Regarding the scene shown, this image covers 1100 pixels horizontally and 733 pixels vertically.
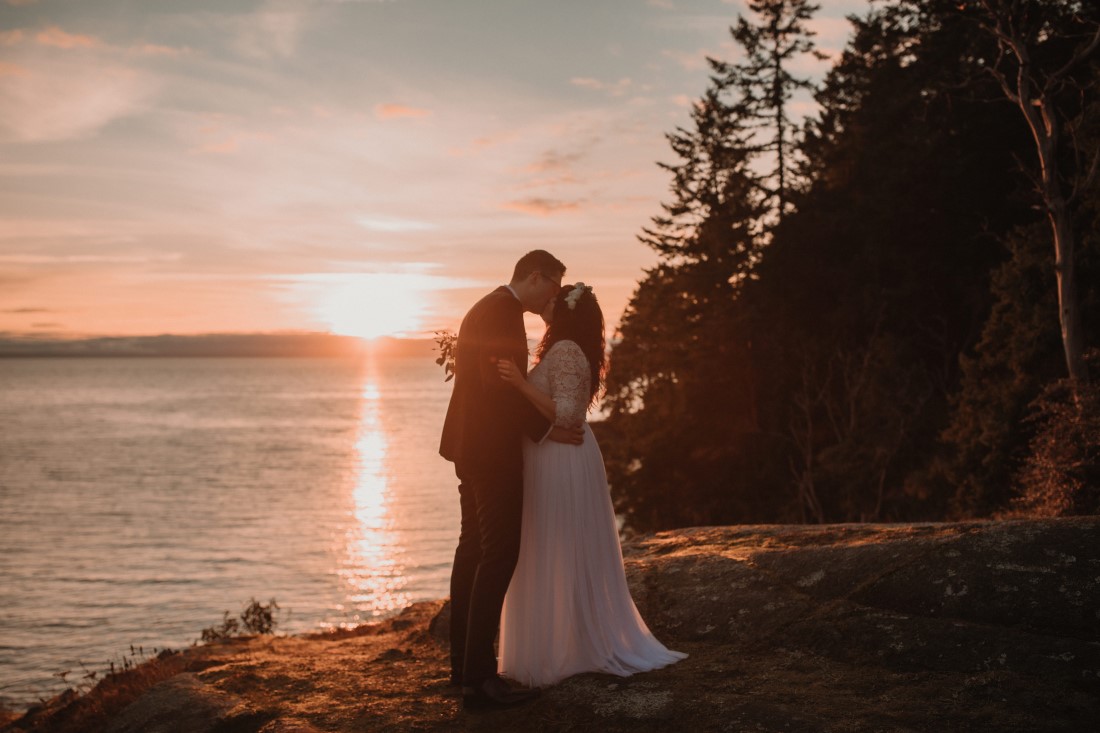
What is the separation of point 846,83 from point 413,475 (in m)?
42.1

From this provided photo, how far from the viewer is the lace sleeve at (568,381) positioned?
18.0 feet

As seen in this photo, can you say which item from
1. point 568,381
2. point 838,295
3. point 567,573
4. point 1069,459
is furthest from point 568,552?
point 838,295

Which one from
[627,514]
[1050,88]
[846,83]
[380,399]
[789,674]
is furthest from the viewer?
[380,399]

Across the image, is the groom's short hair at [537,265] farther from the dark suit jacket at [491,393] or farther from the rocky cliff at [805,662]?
the rocky cliff at [805,662]

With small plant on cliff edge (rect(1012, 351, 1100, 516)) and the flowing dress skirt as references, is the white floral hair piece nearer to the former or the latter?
the flowing dress skirt

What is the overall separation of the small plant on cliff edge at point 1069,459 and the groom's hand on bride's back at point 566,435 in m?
14.9

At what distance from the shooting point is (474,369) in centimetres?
540

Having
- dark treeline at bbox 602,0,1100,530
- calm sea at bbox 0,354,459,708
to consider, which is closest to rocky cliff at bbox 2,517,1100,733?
calm sea at bbox 0,354,459,708

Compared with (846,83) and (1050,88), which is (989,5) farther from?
(846,83)

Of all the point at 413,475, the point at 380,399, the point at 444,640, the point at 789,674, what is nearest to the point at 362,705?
the point at 444,640

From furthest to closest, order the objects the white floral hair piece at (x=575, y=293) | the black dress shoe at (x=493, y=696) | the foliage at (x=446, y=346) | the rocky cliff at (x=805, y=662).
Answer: the foliage at (x=446, y=346) < the white floral hair piece at (x=575, y=293) < the black dress shoe at (x=493, y=696) < the rocky cliff at (x=805, y=662)

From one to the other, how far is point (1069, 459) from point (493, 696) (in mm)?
16706

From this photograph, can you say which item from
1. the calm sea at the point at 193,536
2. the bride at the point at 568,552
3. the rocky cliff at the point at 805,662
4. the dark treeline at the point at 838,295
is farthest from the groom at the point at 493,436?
the dark treeline at the point at 838,295

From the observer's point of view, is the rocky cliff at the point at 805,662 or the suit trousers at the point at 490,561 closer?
the rocky cliff at the point at 805,662
